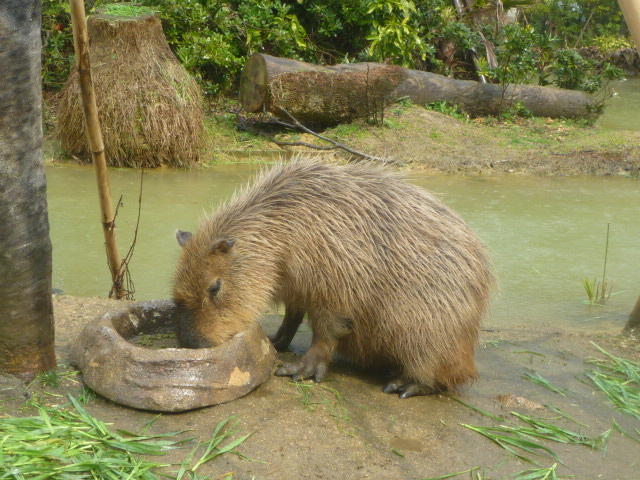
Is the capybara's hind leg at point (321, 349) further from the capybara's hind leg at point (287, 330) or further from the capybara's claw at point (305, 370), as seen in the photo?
the capybara's hind leg at point (287, 330)

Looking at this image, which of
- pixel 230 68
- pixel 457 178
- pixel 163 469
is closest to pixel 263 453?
pixel 163 469

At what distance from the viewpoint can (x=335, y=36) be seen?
13.3m

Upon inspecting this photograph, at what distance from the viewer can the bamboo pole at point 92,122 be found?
4.27 meters

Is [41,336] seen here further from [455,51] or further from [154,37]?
[455,51]

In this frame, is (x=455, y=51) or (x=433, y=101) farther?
(x=455, y=51)

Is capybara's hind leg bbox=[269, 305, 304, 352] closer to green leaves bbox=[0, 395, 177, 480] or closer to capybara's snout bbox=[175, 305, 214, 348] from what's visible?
capybara's snout bbox=[175, 305, 214, 348]

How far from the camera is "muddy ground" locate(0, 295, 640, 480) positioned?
10.2 ft

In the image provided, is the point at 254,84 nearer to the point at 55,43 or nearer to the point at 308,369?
the point at 55,43

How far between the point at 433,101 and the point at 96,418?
9787 millimetres

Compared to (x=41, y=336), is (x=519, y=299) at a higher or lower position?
lower

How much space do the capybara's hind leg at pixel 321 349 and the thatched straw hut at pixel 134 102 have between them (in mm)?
5748

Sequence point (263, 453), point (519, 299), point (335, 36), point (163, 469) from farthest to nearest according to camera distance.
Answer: point (335, 36) → point (519, 299) → point (263, 453) → point (163, 469)

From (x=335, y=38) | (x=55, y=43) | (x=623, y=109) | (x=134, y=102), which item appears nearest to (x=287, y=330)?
(x=134, y=102)

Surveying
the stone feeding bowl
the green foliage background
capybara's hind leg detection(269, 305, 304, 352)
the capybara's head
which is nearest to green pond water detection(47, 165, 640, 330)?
capybara's hind leg detection(269, 305, 304, 352)
